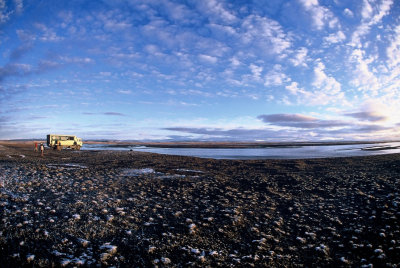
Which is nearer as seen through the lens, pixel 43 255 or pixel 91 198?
pixel 43 255

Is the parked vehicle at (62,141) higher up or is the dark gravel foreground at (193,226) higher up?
the parked vehicle at (62,141)

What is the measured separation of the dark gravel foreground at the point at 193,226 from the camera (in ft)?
18.6

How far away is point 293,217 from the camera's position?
8.79 m

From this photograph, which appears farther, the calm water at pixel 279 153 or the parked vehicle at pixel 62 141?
the parked vehicle at pixel 62 141

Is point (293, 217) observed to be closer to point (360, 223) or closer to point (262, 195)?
point (360, 223)

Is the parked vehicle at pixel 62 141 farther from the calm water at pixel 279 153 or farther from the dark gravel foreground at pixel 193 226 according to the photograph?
the dark gravel foreground at pixel 193 226

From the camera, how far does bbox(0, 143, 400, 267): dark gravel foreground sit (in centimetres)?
567

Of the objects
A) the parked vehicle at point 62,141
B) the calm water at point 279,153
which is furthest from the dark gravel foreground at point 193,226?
the parked vehicle at point 62,141

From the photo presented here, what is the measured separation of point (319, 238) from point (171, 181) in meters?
10.1

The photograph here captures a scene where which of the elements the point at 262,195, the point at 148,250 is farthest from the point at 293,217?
the point at 148,250

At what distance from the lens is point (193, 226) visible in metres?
7.56

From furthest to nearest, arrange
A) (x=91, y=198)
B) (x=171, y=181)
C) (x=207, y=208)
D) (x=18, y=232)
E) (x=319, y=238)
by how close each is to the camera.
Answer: (x=171, y=181), (x=91, y=198), (x=207, y=208), (x=319, y=238), (x=18, y=232)

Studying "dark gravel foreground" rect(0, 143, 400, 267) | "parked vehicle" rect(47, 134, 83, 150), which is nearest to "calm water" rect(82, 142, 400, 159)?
"parked vehicle" rect(47, 134, 83, 150)

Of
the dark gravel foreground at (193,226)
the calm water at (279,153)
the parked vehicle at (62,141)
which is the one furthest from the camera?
the parked vehicle at (62,141)
